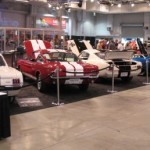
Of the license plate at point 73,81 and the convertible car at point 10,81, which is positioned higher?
the convertible car at point 10,81

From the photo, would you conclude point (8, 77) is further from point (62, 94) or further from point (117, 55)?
point (117, 55)

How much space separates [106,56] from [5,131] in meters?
6.97

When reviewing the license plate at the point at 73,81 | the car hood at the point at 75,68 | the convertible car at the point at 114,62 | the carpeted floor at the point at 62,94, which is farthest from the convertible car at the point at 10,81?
the convertible car at the point at 114,62

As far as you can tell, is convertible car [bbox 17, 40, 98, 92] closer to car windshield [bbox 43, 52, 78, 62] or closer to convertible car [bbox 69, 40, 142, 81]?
car windshield [bbox 43, 52, 78, 62]

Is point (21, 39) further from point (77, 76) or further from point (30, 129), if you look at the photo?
point (30, 129)

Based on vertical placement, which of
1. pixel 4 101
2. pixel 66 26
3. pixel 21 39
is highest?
pixel 66 26

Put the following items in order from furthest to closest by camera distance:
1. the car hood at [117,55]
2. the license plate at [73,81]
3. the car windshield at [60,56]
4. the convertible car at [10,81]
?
the car hood at [117,55], the car windshield at [60,56], the license plate at [73,81], the convertible car at [10,81]

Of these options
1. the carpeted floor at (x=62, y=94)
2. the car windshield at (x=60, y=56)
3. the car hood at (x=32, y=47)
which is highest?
the car hood at (x=32, y=47)

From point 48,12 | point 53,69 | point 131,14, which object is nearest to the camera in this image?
point 53,69

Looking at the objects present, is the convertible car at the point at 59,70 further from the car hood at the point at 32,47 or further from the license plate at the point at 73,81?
the car hood at the point at 32,47

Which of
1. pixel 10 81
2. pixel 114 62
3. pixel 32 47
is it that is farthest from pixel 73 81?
pixel 32 47

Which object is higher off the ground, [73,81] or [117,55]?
[117,55]

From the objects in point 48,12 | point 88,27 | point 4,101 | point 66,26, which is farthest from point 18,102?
point 88,27

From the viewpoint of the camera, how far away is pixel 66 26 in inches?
1148
